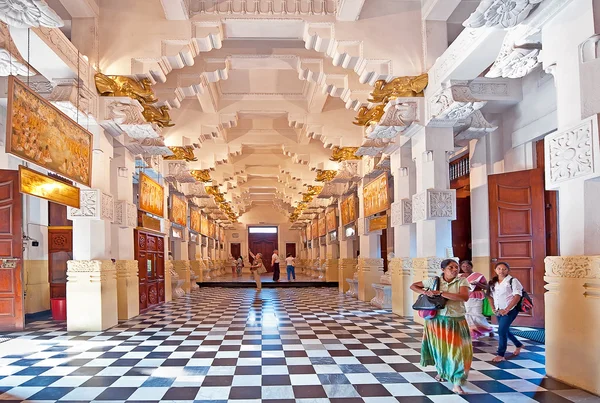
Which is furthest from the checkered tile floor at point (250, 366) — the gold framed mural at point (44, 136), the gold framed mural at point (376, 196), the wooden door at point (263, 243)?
the wooden door at point (263, 243)

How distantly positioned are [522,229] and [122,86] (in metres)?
6.99

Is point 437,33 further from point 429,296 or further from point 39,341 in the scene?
point 39,341

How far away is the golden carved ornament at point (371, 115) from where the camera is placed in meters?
9.06

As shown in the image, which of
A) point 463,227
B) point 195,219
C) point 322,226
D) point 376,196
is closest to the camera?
point 463,227

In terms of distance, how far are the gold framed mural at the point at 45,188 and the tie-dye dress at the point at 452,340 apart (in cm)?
463

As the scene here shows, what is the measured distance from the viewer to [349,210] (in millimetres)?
15836

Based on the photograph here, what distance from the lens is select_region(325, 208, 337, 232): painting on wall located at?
1934cm

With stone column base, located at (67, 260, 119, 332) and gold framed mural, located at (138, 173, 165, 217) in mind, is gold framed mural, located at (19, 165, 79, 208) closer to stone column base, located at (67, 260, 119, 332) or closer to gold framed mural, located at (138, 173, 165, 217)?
stone column base, located at (67, 260, 119, 332)

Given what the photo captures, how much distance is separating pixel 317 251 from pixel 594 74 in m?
23.8

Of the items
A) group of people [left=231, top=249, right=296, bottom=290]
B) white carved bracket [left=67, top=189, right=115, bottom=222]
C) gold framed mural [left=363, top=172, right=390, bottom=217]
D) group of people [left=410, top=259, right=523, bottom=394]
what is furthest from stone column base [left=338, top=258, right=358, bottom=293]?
group of people [left=410, top=259, right=523, bottom=394]

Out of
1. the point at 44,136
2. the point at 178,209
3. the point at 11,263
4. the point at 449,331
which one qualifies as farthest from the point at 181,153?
the point at 449,331

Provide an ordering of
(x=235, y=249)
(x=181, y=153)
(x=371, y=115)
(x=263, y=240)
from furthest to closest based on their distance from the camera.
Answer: (x=235, y=249) → (x=263, y=240) → (x=181, y=153) → (x=371, y=115)

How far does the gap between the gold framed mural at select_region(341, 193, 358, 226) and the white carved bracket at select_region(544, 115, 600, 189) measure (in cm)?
1018

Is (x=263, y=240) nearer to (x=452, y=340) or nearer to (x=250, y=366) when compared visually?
(x=250, y=366)
